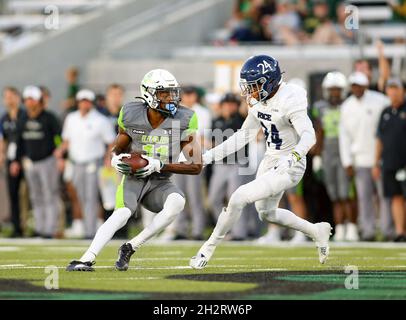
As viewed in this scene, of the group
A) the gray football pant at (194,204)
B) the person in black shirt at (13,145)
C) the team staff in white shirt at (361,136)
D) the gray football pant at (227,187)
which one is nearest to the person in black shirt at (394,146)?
the team staff in white shirt at (361,136)

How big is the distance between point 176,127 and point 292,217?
1163mm

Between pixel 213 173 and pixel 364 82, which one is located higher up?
pixel 364 82

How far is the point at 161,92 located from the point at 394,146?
4895mm

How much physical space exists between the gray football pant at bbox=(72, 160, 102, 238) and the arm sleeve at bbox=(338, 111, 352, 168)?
2919mm

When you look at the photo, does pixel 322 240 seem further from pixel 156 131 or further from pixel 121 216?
pixel 121 216

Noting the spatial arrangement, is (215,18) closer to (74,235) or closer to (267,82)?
(74,235)

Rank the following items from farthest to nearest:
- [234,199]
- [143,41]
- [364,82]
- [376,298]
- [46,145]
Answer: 1. [143,41]
2. [46,145]
3. [364,82]
4. [234,199]
5. [376,298]

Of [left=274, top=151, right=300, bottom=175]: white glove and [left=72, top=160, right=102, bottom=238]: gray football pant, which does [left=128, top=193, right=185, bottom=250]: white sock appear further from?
[left=72, top=160, right=102, bottom=238]: gray football pant

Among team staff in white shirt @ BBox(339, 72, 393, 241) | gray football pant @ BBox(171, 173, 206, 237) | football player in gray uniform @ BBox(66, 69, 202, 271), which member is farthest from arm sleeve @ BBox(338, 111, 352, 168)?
football player in gray uniform @ BBox(66, 69, 202, 271)

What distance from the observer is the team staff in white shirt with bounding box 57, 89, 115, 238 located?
14125 mm

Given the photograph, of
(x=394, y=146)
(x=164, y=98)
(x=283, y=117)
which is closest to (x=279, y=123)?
(x=283, y=117)

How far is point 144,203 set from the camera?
30.0 ft

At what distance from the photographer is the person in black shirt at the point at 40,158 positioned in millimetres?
14375

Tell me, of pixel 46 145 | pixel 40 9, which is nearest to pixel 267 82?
pixel 46 145
